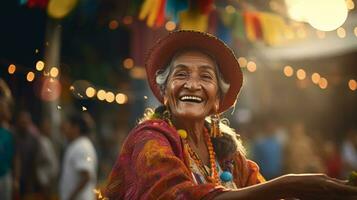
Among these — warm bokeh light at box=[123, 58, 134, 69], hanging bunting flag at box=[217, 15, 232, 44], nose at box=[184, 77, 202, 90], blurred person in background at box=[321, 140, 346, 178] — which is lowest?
blurred person in background at box=[321, 140, 346, 178]

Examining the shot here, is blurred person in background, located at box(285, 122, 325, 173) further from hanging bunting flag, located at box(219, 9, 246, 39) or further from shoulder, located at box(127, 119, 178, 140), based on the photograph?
shoulder, located at box(127, 119, 178, 140)

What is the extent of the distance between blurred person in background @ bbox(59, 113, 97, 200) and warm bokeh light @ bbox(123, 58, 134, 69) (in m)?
3.87

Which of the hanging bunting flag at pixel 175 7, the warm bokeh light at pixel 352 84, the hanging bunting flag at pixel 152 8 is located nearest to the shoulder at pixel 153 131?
the hanging bunting flag at pixel 175 7

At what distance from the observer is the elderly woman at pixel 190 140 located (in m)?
3.91

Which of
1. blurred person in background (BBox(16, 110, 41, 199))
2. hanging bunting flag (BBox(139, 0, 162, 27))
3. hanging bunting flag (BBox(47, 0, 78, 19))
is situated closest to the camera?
hanging bunting flag (BBox(47, 0, 78, 19))

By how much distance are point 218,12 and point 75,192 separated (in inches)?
113

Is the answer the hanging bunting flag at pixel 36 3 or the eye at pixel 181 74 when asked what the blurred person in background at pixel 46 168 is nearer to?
the hanging bunting flag at pixel 36 3

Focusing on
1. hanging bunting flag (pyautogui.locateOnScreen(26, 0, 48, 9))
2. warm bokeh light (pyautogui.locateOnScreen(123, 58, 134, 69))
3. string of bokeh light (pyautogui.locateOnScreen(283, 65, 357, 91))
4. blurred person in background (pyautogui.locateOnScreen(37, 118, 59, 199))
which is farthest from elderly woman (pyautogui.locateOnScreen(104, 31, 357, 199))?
string of bokeh light (pyautogui.locateOnScreen(283, 65, 357, 91))

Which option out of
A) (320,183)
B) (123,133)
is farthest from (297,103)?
(320,183)

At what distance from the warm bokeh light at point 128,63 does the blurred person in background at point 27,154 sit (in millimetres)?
2541

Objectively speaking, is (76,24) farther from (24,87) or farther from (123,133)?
(123,133)

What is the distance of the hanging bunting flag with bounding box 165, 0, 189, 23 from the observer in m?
8.11

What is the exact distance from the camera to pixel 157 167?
4004 mm

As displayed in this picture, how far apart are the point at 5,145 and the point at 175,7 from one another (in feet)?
7.17
